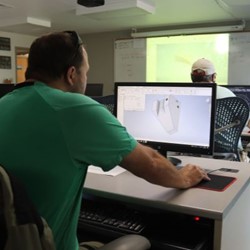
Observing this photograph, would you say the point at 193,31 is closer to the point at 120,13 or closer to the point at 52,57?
the point at 120,13

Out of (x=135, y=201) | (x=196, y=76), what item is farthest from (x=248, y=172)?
(x=196, y=76)

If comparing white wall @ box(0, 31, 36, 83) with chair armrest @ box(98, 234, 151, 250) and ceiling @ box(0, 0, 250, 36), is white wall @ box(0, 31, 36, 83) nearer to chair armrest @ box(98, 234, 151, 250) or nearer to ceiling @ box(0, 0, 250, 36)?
ceiling @ box(0, 0, 250, 36)

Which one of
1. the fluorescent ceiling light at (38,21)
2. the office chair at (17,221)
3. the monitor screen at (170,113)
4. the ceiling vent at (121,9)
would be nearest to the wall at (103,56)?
the fluorescent ceiling light at (38,21)

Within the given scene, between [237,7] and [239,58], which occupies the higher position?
[237,7]

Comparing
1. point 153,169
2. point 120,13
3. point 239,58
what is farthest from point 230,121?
point 239,58

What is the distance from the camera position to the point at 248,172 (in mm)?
1514

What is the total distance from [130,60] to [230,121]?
474 cm

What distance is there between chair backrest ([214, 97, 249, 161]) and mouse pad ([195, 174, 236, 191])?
87 cm

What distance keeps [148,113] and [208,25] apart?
191 inches

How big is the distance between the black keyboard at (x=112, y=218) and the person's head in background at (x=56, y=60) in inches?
18.4

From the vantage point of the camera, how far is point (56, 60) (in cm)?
106

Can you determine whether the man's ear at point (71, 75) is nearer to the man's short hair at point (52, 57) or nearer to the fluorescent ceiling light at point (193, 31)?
the man's short hair at point (52, 57)

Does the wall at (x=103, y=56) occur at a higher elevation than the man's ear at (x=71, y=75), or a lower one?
higher

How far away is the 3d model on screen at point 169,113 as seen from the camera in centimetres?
159
